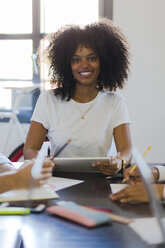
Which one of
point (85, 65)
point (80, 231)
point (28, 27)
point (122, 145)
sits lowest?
point (122, 145)

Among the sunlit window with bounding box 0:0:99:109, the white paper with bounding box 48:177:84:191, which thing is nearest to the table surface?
the white paper with bounding box 48:177:84:191

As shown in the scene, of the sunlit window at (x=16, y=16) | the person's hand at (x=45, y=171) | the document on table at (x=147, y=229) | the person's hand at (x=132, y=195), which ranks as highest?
the sunlit window at (x=16, y=16)

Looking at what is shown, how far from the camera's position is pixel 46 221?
3.42 ft

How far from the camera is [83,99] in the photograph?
210 cm

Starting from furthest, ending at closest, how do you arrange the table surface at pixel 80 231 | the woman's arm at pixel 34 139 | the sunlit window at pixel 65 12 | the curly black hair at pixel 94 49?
the sunlit window at pixel 65 12 → the curly black hair at pixel 94 49 → the woman's arm at pixel 34 139 → the table surface at pixel 80 231

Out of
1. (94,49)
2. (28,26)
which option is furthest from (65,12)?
(94,49)

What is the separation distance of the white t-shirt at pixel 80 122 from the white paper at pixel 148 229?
960 millimetres

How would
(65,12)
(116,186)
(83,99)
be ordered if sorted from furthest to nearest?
1. (65,12)
2. (83,99)
3. (116,186)

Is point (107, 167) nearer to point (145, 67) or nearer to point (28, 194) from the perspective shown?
point (28, 194)

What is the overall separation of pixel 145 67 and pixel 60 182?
2267 millimetres

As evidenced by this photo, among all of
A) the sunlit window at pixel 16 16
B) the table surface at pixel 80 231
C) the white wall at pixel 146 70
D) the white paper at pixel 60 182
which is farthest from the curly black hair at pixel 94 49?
the sunlit window at pixel 16 16

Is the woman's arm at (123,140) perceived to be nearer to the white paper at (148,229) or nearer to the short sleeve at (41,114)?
the short sleeve at (41,114)

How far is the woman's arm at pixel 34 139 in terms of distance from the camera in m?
1.92

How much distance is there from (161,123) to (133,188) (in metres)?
2.39
